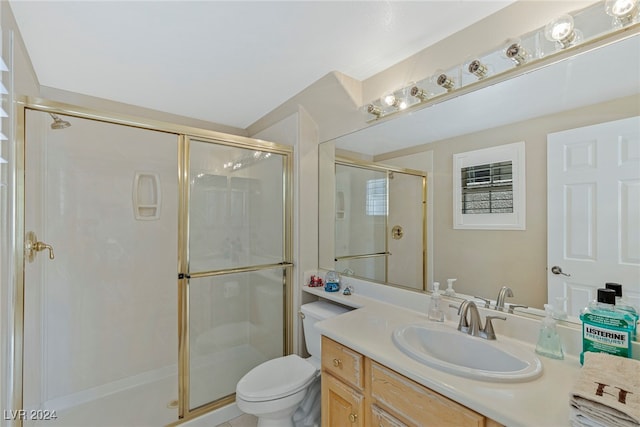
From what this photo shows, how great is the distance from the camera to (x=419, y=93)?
1537mm

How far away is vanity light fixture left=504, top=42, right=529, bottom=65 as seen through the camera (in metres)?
1.16

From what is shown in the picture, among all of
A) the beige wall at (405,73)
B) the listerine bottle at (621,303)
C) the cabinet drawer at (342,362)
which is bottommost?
the cabinet drawer at (342,362)

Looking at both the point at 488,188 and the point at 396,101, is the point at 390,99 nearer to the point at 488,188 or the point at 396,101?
the point at 396,101

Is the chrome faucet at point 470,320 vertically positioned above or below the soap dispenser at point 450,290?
below

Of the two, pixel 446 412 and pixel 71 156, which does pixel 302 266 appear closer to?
pixel 446 412

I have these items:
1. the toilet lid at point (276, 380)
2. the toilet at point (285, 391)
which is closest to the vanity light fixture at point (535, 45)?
the toilet at point (285, 391)

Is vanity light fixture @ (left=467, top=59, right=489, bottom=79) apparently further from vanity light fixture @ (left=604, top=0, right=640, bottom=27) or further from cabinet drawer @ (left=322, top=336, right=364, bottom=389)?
cabinet drawer @ (left=322, top=336, right=364, bottom=389)

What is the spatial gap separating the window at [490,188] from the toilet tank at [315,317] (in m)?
0.98

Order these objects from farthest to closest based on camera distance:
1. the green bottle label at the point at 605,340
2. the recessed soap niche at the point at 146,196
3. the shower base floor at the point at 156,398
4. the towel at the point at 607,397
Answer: the recessed soap niche at the point at 146,196
the shower base floor at the point at 156,398
the green bottle label at the point at 605,340
the towel at the point at 607,397

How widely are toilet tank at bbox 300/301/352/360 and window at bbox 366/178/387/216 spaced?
70cm

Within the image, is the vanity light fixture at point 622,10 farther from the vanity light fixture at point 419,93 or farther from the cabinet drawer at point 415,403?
the cabinet drawer at point 415,403

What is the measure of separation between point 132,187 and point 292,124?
1446mm

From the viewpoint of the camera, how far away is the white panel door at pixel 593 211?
0.95 meters

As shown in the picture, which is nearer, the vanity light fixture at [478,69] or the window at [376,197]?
the vanity light fixture at [478,69]
